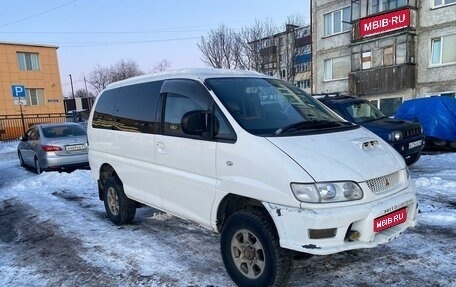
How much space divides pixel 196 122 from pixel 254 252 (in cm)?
133

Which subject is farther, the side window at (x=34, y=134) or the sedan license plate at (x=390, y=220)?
the side window at (x=34, y=134)

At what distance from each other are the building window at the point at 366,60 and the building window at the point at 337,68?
1632mm

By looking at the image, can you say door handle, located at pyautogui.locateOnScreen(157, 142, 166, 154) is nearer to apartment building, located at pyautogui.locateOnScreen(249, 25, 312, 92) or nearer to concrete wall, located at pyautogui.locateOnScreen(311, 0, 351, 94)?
concrete wall, located at pyautogui.locateOnScreen(311, 0, 351, 94)

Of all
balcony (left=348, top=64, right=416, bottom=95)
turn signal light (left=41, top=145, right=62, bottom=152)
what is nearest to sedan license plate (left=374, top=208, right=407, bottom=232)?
turn signal light (left=41, top=145, right=62, bottom=152)

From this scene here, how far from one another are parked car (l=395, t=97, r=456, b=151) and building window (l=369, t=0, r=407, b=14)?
10.8m

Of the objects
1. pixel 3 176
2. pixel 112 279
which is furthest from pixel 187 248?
pixel 3 176

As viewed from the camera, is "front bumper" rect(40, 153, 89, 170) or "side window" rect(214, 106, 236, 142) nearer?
"side window" rect(214, 106, 236, 142)

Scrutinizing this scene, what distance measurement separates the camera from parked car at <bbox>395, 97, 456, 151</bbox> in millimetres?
11695

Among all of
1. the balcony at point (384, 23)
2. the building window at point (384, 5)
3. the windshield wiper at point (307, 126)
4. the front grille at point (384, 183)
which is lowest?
the front grille at point (384, 183)

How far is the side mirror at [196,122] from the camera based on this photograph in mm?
3594

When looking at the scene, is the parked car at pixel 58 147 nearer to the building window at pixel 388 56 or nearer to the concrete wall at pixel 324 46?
the building window at pixel 388 56

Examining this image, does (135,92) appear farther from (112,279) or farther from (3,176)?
(3,176)

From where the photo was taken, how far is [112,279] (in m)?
3.78

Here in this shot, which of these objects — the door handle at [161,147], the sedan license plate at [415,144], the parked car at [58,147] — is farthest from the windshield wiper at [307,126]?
the parked car at [58,147]
